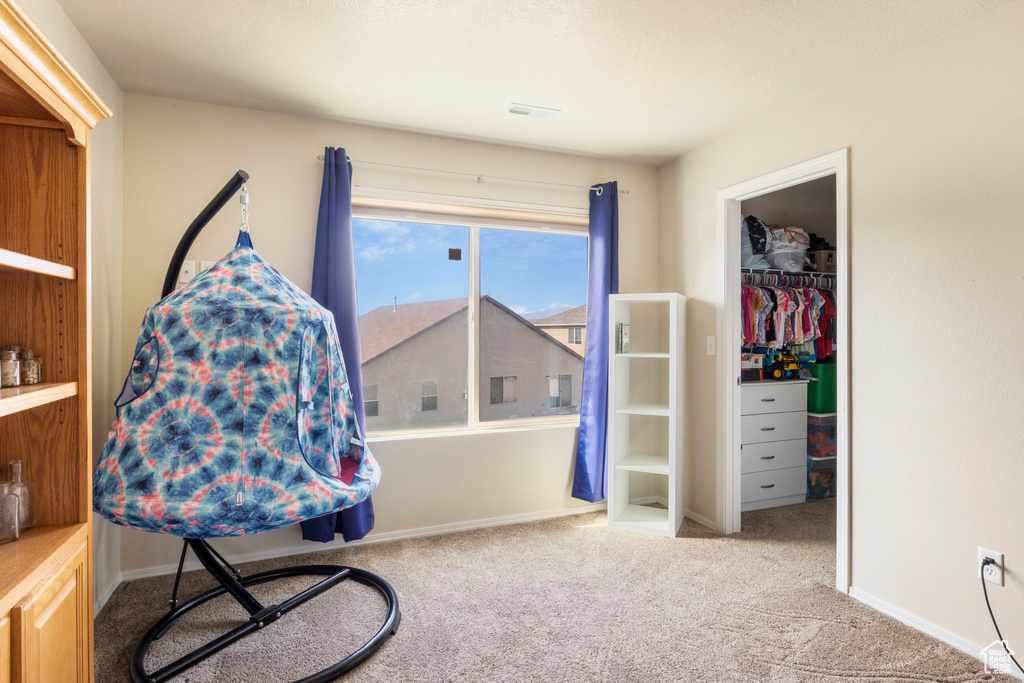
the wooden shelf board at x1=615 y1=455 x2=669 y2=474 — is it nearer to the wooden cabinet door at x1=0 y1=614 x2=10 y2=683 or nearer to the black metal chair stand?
the black metal chair stand

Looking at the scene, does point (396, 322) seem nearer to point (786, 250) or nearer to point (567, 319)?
point (567, 319)

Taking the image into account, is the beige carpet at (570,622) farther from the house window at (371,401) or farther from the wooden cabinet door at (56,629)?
the house window at (371,401)

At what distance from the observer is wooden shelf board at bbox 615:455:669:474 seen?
10.7 ft

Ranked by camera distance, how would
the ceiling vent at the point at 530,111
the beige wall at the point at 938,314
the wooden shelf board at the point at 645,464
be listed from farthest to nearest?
the wooden shelf board at the point at 645,464
the ceiling vent at the point at 530,111
the beige wall at the point at 938,314

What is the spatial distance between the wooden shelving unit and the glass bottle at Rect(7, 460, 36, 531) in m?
0.02

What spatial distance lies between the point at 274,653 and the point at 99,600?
964 millimetres

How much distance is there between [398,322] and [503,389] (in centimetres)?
82

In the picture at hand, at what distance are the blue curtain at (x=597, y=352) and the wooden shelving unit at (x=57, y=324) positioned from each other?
8.56 ft

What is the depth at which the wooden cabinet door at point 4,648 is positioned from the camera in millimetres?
1081

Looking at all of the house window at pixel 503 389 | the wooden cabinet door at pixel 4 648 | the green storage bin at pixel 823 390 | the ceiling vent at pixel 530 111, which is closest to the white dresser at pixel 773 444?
the green storage bin at pixel 823 390

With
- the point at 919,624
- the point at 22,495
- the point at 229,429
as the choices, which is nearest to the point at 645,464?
the point at 919,624

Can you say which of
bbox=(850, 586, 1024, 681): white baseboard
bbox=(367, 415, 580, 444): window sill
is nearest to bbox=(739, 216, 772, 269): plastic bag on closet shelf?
bbox=(367, 415, 580, 444): window sill

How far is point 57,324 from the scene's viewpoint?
1.41 metres

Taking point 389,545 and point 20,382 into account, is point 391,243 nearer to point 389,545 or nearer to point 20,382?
point 389,545
